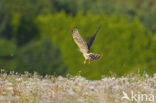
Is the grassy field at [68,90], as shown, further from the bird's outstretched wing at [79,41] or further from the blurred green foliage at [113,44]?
the blurred green foliage at [113,44]

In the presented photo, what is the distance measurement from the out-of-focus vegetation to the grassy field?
37.8m

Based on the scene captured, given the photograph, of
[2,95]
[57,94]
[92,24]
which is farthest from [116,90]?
[92,24]

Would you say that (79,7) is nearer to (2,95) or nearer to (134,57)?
(134,57)

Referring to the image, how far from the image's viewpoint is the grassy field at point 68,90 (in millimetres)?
9164

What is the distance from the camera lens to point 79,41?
11.1 meters

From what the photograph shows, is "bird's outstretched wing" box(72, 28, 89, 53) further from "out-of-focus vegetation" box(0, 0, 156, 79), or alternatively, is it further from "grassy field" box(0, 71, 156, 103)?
"out-of-focus vegetation" box(0, 0, 156, 79)

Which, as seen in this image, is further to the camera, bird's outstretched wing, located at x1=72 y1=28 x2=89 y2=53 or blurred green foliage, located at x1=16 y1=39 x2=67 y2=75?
blurred green foliage, located at x1=16 y1=39 x2=67 y2=75

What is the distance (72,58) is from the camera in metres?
71.4

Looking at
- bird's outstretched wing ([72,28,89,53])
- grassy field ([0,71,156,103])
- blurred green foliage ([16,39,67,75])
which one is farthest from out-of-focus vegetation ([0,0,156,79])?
grassy field ([0,71,156,103])

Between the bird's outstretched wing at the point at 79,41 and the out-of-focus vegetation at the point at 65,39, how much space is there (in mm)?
37381

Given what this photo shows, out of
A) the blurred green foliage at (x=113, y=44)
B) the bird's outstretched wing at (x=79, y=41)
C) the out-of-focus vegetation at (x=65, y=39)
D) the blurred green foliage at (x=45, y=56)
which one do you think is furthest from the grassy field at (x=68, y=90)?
the blurred green foliage at (x=113, y=44)

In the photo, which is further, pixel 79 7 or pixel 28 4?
pixel 79 7

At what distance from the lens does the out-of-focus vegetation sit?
215ft

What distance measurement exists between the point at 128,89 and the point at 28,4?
9230cm
